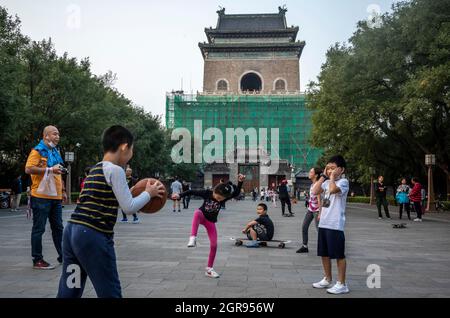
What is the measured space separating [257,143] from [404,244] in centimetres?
4679

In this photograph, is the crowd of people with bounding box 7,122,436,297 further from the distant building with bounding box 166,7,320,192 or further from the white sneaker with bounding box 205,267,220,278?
the distant building with bounding box 166,7,320,192

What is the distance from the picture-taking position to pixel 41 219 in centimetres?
660

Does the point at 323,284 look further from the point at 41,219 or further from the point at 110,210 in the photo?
the point at 41,219

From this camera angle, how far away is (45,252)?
846 centimetres

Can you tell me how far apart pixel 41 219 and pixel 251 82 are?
61244mm

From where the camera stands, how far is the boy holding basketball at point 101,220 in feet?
10.5

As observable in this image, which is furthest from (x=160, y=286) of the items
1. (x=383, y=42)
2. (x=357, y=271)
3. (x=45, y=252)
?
(x=383, y=42)

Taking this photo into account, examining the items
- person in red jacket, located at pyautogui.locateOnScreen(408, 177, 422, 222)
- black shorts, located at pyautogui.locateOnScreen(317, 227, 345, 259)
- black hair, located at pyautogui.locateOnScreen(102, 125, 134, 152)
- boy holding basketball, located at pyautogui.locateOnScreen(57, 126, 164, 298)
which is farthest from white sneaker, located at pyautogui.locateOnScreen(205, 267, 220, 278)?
person in red jacket, located at pyautogui.locateOnScreen(408, 177, 422, 222)

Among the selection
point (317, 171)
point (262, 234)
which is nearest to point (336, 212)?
point (317, 171)

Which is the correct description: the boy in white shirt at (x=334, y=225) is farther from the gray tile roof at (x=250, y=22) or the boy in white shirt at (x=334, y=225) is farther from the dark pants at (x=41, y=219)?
the gray tile roof at (x=250, y=22)

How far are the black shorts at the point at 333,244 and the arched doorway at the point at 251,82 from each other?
58521mm

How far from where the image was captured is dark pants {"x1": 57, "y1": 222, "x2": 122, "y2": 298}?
319 centimetres

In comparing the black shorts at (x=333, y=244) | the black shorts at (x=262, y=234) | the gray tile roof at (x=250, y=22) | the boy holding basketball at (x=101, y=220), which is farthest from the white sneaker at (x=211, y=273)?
the gray tile roof at (x=250, y=22)
